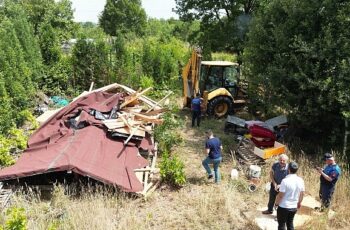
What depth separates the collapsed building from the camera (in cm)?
848

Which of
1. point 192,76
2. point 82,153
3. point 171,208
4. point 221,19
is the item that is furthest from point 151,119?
point 221,19

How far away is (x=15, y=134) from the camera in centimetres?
1083

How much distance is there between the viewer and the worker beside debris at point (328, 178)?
7742 mm

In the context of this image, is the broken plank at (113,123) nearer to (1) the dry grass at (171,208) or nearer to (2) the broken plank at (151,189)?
(2) the broken plank at (151,189)

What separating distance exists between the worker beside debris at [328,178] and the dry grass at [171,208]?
37cm

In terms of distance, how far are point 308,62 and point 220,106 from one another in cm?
442

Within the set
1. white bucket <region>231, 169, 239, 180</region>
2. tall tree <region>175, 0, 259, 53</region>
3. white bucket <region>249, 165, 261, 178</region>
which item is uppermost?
tall tree <region>175, 0, 259, 53</region>

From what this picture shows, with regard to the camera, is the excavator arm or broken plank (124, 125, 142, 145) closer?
broken plank (124, 125, 142, 145)

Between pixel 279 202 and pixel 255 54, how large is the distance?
7.88 metres

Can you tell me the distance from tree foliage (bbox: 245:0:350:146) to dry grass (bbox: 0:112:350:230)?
2446 millimetres

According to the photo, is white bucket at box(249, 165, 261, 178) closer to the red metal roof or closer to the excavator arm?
the red metal roof

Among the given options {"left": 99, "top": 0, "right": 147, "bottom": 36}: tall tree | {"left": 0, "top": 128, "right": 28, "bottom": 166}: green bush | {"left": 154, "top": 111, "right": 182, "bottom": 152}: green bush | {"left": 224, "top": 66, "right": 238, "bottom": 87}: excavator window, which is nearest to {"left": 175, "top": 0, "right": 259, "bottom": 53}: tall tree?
{"left": 224, "top": 66, "right": 238, "bottom": 87}: excavator window

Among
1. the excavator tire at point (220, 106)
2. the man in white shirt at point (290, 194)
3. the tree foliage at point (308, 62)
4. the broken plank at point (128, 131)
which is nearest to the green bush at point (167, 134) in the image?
the broken plank at point (128, 131)

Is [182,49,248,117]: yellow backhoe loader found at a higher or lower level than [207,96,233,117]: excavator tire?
higher
